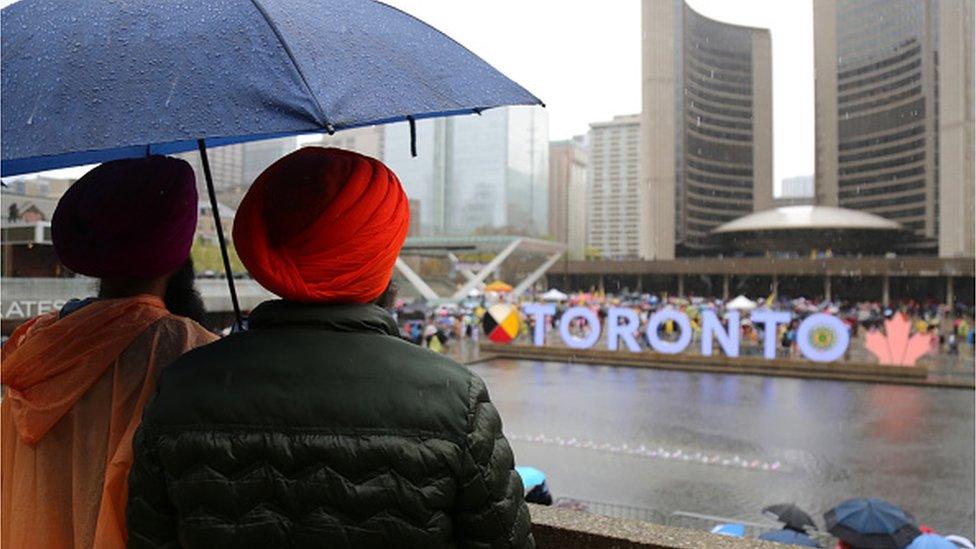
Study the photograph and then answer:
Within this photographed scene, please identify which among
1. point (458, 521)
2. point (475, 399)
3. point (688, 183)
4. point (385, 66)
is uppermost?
point (688, 183)

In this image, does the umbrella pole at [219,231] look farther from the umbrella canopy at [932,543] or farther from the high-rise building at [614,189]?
the high-rise building at [614,189]

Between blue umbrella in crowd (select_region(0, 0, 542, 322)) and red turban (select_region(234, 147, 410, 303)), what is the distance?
0.08 m

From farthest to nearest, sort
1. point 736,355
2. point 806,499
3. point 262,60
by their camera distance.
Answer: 1. point 736,355
2. point 806,499
3. point 262,60

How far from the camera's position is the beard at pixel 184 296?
4.66 ft

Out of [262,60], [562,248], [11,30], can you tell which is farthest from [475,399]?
[562,248]

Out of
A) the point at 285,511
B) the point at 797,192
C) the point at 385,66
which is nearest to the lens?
the point at 285,511

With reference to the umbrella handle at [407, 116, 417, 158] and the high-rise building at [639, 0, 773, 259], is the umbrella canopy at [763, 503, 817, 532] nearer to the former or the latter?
the umbrella handle at [407, 116, 417, 158]

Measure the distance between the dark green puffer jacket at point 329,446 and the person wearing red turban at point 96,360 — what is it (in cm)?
27

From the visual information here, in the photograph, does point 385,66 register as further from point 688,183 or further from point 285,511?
point 688,183

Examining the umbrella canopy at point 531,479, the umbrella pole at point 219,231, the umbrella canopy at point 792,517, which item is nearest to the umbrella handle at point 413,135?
the umbrella pole at point 219,231

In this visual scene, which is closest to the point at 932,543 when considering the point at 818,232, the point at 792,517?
the point at 792,517

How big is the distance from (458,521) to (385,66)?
2.45 feet

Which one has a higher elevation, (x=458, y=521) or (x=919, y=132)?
(x=919, y=132)

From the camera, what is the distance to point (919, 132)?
4691 cm
